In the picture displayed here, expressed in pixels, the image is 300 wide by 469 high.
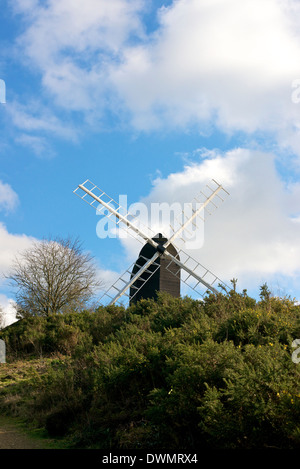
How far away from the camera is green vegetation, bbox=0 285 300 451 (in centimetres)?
537

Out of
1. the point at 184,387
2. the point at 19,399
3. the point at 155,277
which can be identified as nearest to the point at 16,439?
the point at 19,399

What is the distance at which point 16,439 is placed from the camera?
831 cm

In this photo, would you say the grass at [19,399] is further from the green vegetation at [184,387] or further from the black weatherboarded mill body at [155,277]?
the black weatherboarded mill body at [155,277]

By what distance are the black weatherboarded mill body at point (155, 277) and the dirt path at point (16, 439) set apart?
16.1 metres

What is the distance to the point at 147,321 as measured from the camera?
13656 mm

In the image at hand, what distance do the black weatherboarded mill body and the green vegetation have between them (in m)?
11.1

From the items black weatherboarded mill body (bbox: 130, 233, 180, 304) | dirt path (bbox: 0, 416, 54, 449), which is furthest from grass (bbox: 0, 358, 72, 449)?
black weatherboarded mill body (bbox: 130, 233, 180, 304)

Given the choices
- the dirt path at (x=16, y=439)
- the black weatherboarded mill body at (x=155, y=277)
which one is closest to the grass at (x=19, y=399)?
the dirt path at (x=16, y=439)

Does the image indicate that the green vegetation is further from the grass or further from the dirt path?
the dirt path

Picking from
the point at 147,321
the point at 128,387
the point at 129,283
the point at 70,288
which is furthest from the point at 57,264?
the point at 128,387

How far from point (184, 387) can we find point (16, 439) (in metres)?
4.16

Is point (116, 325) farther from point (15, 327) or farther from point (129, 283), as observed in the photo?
point (129, 283)

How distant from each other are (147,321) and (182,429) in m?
7.48

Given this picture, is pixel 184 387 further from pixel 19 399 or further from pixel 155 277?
pixel 155 277
